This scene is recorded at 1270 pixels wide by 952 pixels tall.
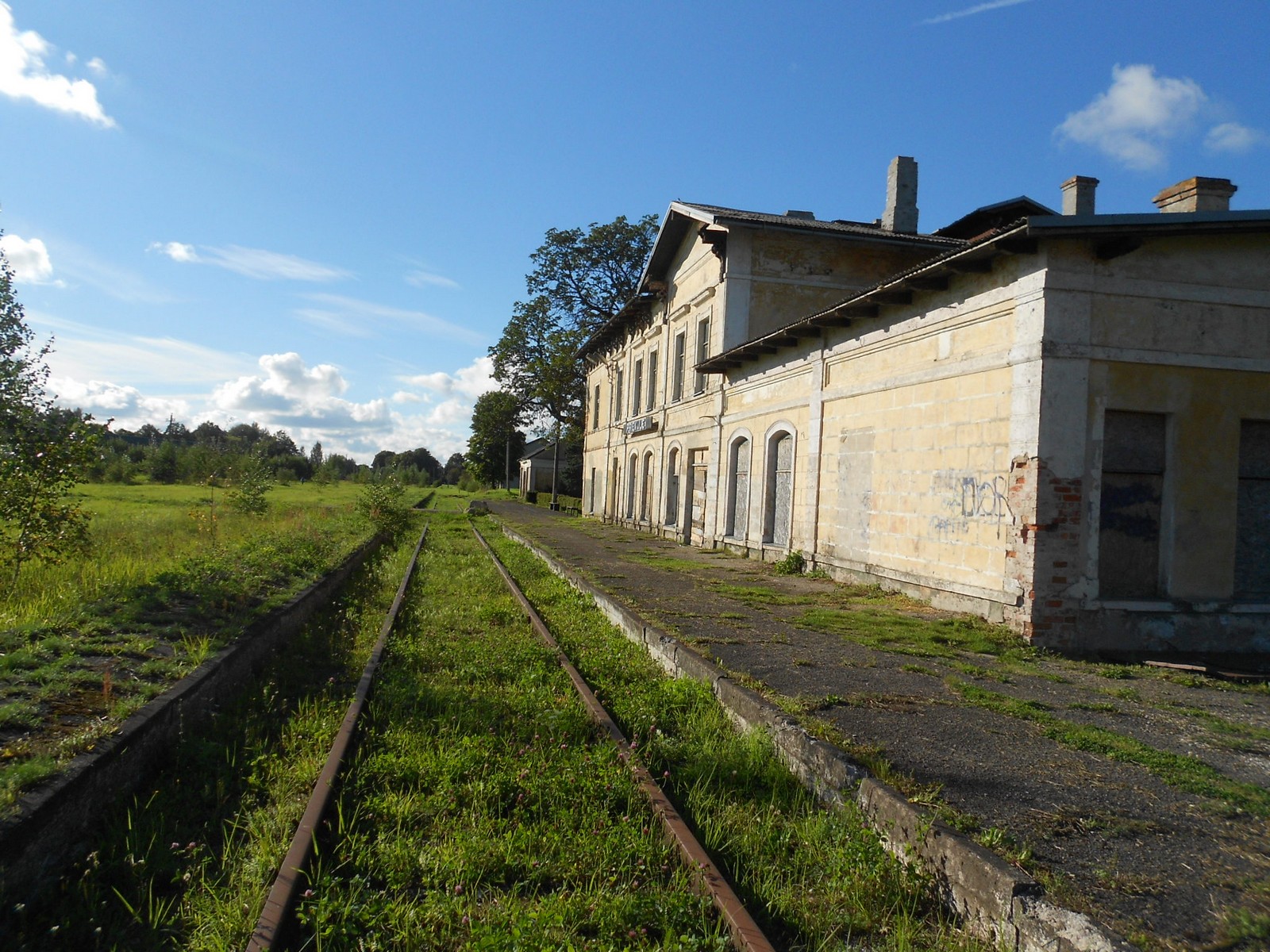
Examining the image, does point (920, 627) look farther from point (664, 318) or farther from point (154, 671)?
point (664, 318)

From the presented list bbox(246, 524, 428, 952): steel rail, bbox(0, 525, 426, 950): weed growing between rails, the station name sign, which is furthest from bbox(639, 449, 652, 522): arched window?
bbox(246, 524, 428, 952): steel rail

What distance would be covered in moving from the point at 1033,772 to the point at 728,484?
1351 cm

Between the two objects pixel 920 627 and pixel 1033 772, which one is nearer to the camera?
pixel 1033 772

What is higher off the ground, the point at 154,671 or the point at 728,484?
the point at 728,484

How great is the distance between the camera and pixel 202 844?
340 cm

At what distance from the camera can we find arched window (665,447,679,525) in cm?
2214

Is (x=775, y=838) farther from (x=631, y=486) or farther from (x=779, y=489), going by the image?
(x=631, y=486)

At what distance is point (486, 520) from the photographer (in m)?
30.2

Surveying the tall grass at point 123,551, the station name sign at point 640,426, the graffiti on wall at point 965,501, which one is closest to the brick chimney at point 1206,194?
the graffiti on wall at point 965,501

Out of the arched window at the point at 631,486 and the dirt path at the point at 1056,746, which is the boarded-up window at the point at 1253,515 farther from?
the arched window at the point at 631,486

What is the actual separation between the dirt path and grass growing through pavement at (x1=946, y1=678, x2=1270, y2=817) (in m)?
0.01

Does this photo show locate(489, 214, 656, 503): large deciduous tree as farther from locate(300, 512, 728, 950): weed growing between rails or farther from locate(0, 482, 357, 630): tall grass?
locate(300, 512, 728, 950): weed growing between rails

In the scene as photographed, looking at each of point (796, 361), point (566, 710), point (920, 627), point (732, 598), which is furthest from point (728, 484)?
point (566, 710)

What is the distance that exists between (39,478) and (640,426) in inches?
721
